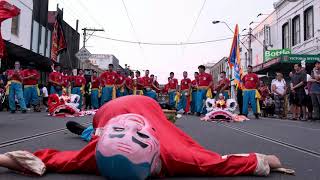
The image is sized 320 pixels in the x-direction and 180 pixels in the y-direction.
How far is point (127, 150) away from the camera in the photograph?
3.12 metres

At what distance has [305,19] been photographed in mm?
27219

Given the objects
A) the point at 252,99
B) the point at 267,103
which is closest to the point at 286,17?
the point at 267,103

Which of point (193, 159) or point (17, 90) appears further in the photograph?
point (17, 90)

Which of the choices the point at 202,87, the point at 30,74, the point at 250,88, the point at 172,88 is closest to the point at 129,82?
the point at 172,88

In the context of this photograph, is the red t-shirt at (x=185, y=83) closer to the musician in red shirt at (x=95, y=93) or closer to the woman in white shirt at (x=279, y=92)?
the musician in red shirt at (x=95, y=93)

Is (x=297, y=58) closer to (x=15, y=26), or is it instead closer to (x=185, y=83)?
(x=185, y=83)

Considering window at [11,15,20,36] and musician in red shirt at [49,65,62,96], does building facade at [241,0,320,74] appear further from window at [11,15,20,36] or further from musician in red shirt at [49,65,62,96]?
window at [11,15,20,36]

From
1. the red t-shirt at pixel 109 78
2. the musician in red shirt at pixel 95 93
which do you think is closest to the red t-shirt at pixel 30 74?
the red t-shirt at pixel 109 78

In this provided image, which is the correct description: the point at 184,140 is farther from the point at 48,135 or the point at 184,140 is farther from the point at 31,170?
the point at 48,135

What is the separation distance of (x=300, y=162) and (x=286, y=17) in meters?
27.8

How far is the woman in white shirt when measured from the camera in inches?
715

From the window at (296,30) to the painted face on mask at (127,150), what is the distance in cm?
2746

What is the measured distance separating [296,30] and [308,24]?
2.28 meters

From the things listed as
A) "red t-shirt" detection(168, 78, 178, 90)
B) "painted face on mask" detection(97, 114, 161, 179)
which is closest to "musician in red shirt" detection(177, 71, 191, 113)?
"red t-shirt" detection(168, 78, 178, 90)
